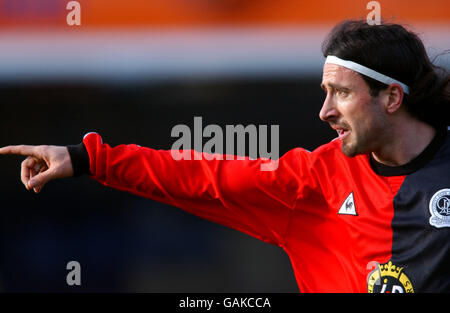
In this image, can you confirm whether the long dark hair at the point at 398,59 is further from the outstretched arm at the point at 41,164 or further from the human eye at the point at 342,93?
the outstretched arm at the point at 41,164

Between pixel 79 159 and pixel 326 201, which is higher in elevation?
pixel 79 159

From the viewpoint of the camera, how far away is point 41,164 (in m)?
2.93

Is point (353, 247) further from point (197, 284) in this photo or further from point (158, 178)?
point (197, 284)

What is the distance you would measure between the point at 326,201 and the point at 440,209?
53cm

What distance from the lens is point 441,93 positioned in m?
3.19

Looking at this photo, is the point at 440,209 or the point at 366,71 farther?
the point at 366,71

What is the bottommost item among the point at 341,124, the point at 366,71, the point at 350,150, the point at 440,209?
the point at 440,209

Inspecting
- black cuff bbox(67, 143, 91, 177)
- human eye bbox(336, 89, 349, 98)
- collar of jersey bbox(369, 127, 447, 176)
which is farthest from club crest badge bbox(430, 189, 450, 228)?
black cuff bbox(67, 143, 91, 177)

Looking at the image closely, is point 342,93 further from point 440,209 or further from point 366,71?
point 440,209

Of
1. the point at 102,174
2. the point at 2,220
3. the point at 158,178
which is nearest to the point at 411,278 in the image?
the point at 158,178

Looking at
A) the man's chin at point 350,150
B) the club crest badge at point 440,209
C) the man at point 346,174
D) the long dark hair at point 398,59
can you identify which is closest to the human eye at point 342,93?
the man at point 346,174

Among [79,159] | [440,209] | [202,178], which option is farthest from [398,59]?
[79,159]
